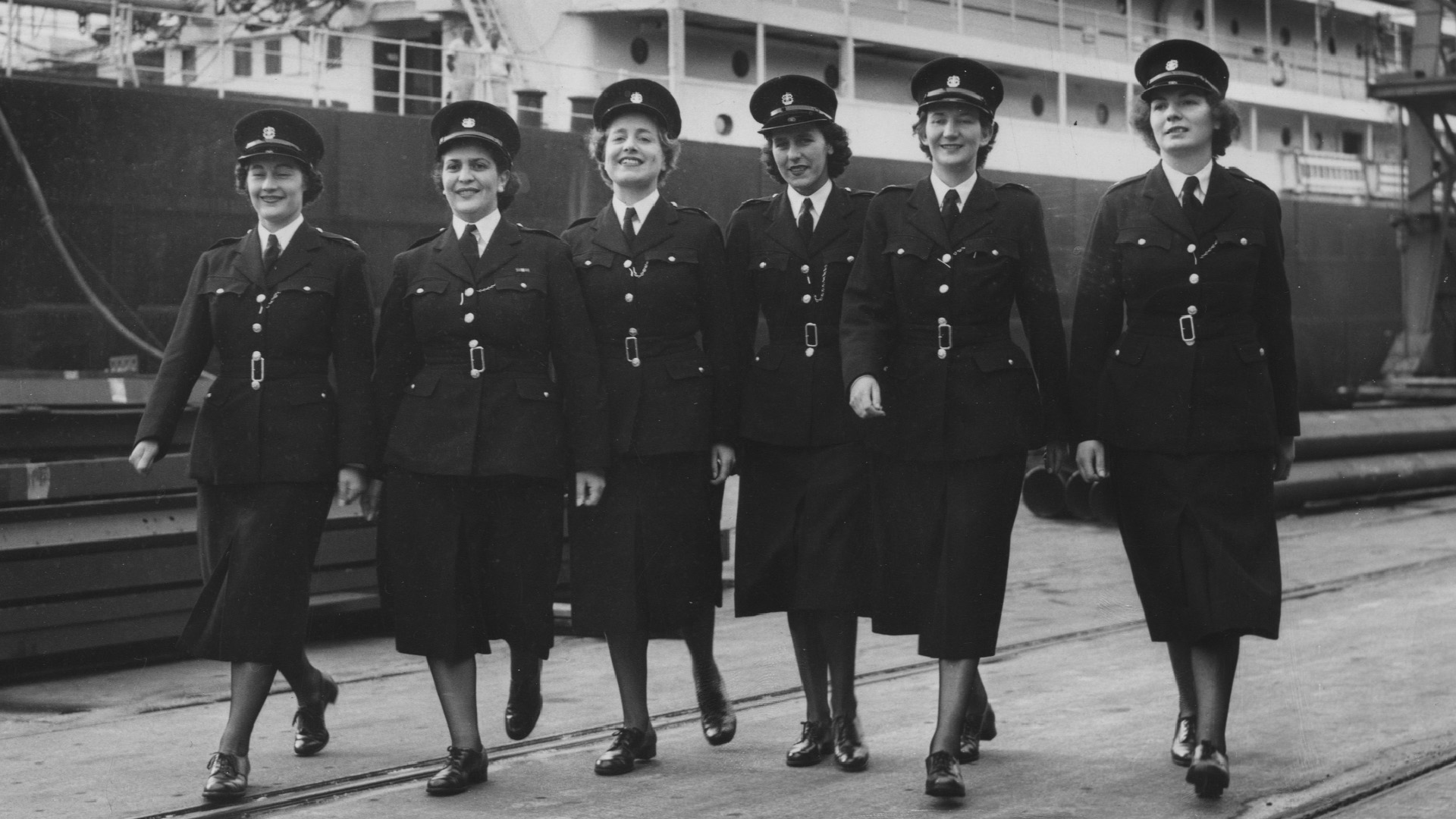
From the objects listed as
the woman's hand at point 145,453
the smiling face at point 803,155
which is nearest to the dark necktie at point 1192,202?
the smiling face at point 803,155

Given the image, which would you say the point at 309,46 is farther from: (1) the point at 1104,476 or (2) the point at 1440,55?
(1) the point at 1104,476

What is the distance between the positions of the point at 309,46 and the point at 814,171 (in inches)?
666

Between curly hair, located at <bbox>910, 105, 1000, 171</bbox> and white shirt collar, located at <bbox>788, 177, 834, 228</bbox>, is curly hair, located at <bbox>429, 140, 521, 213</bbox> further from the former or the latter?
curly hair, located at <bbox>910, 105, 1000, 171</bbox>

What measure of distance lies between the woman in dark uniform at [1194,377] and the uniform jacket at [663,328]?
103cm

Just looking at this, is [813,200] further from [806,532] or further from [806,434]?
[806,532]

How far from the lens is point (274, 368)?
15.2 ft

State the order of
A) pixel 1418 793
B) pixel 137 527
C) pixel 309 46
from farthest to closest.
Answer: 1. pixel 309 46
2. pixel 137 527
3. pixel 1418 793

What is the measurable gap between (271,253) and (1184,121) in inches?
101

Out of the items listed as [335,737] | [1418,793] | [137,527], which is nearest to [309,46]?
[137,527]

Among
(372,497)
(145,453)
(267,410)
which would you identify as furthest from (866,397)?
(145,453)

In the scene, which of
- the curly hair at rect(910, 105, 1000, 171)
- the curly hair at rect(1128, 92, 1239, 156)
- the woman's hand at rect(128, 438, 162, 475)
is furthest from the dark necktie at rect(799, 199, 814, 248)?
the woman's hand at rect(128, 438, 162, 475)

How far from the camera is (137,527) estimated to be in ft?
21.9

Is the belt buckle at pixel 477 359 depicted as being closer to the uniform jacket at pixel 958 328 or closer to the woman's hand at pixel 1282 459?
the uniform jacket at pixel 958 328

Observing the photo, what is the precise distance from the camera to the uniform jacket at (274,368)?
15.0ft
